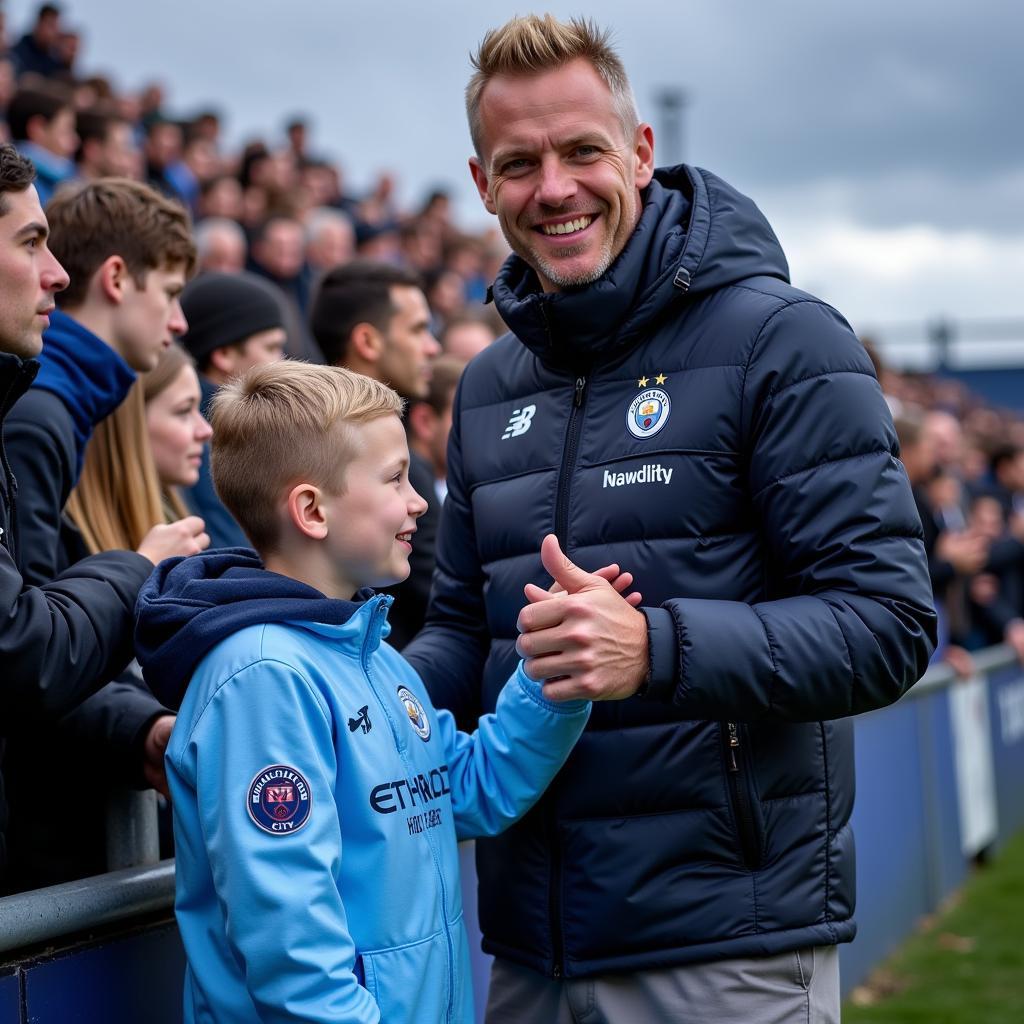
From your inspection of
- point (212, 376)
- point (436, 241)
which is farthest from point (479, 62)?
point (436, 241)

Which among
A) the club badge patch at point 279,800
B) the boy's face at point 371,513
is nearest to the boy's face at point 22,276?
the boy's face at point 371,513

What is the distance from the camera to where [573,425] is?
2.63 meters

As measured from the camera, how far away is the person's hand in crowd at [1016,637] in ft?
29.3

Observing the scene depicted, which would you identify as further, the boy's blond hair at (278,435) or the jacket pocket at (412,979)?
the boy's blond hair at (278,435)

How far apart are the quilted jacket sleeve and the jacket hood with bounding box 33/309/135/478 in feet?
4.62

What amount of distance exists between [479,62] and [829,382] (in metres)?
0.96

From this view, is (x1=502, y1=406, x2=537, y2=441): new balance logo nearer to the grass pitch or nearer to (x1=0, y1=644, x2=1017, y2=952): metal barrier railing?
(x1=0, y1=644, x2=1017, y2=952): metal barrier railing

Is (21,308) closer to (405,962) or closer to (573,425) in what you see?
(573,425)

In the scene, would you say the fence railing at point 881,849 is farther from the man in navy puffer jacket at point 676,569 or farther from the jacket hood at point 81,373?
the jacket hood at point 81,373

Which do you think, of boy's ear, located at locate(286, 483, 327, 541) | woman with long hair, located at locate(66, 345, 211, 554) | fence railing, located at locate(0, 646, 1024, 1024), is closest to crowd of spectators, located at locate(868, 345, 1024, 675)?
fence railing, located at locate(0, 646, 1024, 1024)

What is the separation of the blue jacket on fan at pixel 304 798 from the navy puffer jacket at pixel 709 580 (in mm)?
194

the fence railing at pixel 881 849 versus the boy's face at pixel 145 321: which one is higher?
the boy's face at pixel 145 321

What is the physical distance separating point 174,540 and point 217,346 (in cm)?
180

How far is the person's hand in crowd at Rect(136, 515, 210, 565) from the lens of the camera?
2748 mm
